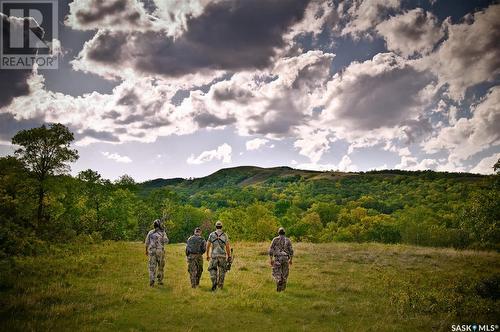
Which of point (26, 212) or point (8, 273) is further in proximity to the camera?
point (26, 212)

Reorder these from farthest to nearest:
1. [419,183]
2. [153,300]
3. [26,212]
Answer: [419,183], [26,212], [153,300]

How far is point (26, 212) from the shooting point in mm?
15492

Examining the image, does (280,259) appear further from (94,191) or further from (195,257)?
(94,191)

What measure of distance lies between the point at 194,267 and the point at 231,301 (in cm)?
313

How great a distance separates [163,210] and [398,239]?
6057 cm

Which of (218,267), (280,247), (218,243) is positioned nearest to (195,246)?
(218,243)

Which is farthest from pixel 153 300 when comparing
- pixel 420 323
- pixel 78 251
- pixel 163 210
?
pixel 163 210

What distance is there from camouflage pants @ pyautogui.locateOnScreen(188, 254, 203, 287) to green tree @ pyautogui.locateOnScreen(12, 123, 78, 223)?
21564 mm

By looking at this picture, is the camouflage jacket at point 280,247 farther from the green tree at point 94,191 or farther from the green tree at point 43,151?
the green tree at point 94,191

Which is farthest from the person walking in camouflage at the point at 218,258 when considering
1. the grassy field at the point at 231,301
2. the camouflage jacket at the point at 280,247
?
the camouflage jacket at the point at 280,247

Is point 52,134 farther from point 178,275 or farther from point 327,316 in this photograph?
point 327,316

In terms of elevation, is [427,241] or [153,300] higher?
[153,300]

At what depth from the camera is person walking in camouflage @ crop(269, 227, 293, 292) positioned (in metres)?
14.8

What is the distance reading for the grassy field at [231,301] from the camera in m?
9.84
